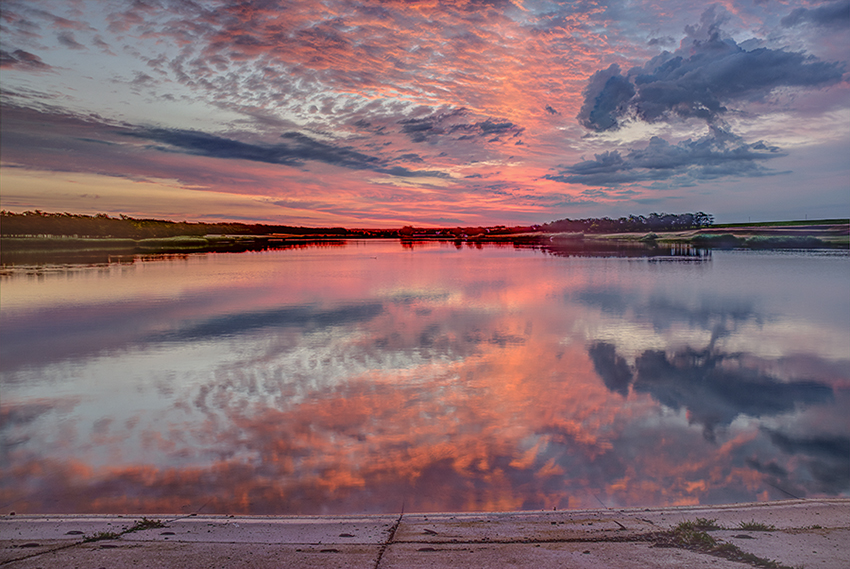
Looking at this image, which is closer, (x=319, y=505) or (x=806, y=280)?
(x=319, y=505)

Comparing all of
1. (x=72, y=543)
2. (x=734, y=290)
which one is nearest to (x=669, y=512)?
(x=72, y=543)

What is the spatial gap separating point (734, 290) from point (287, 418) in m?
33.6

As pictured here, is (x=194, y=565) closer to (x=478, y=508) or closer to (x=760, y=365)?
(x=478, y=508)

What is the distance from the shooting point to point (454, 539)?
213 inches

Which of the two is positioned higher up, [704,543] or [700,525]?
[704,543]

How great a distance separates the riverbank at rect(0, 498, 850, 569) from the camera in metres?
4.84

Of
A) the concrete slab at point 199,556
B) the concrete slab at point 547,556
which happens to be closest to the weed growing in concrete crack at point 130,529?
the concrete slab at point 199,556

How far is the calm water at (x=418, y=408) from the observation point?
25.4 feet

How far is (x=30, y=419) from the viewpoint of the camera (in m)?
10.7

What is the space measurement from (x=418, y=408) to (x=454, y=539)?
571 centimetres

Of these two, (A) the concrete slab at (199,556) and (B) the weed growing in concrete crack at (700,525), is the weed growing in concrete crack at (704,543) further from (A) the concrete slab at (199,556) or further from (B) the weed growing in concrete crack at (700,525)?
(A) the concrete slab at (199,556)

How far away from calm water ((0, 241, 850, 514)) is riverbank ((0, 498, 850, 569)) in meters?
1.14

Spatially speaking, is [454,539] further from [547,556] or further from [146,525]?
[146,525]

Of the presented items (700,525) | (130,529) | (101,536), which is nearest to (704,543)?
(700,525)
